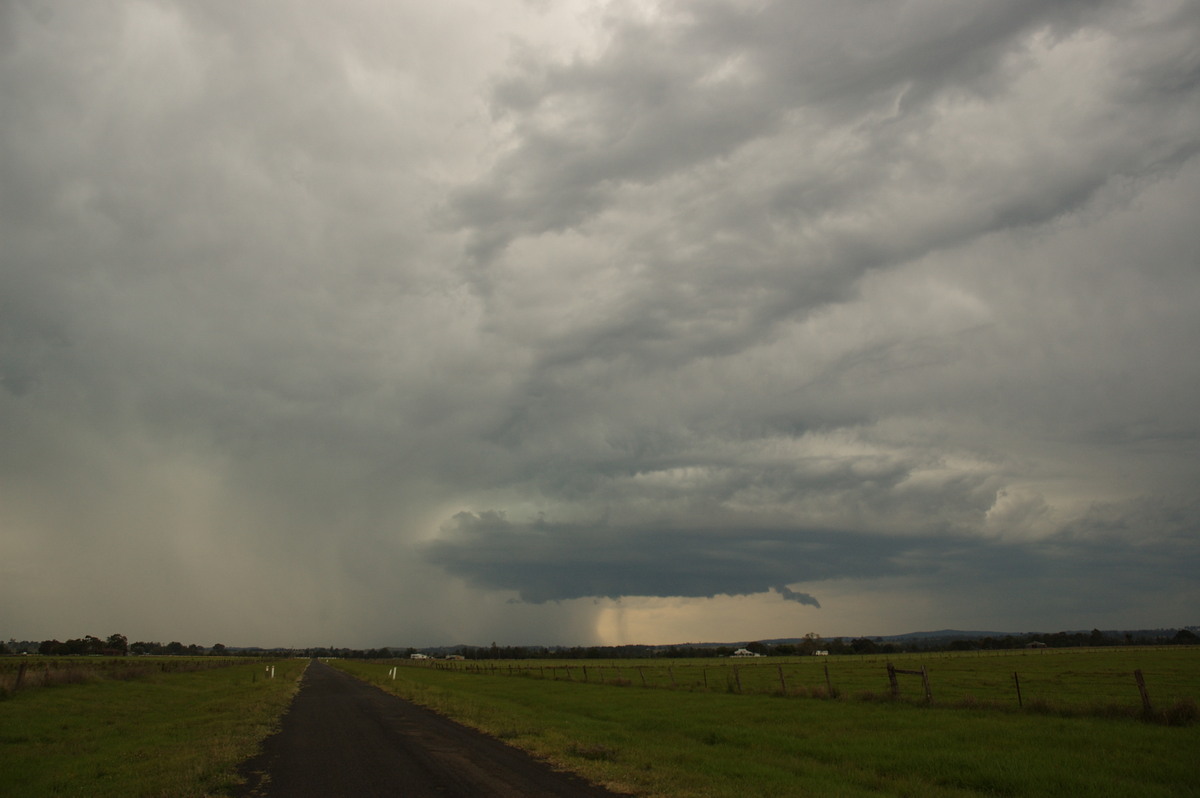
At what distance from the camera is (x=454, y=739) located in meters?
22.2

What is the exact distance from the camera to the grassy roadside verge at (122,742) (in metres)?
15.3

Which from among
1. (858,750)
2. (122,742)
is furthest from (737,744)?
(122,742)

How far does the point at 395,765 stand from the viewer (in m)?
17.0

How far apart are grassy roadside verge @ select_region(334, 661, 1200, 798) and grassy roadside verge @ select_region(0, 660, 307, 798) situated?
8144 mm

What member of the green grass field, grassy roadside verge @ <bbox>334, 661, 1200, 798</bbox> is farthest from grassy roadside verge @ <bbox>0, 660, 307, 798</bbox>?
grassy roadside verge @ <bbox>334, 661, 1200, 798</bbox>

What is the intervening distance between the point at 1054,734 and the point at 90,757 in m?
28.5

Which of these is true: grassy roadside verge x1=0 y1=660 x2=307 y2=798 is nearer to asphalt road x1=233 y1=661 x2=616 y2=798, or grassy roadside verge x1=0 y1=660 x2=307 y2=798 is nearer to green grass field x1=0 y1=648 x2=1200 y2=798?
green grass field x1=0 y1=648 x2=1200 y2=798

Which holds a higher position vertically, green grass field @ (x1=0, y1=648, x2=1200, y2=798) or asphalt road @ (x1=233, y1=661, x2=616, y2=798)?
asphalt road @ (x1=233, y1=661, x2=616, y2=798)

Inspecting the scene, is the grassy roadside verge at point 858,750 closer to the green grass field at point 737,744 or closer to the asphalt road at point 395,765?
the green grass field at point 737,744

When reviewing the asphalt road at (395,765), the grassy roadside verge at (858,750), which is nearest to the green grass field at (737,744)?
the grassy roadside verge at (858,750)

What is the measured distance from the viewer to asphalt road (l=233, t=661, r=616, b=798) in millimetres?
14188

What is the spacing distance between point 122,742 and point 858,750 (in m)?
23.5

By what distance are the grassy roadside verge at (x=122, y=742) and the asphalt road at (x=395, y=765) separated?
1048mm

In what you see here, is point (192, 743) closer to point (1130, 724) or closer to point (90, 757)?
point (90, 757)
